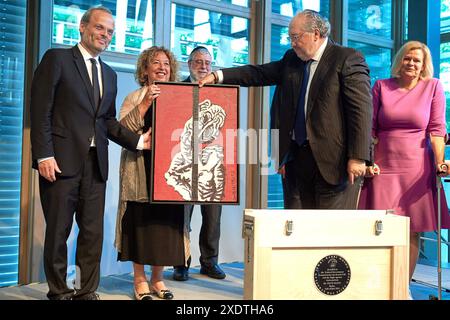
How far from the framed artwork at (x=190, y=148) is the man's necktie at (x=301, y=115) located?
344 millimetres

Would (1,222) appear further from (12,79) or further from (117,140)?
(117,140)

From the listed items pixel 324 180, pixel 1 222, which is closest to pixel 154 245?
pixel 324 180

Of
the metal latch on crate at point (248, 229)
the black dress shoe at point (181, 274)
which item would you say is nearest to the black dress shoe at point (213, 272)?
the black dress shoe at point (181, 274)

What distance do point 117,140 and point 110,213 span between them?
1259 mm

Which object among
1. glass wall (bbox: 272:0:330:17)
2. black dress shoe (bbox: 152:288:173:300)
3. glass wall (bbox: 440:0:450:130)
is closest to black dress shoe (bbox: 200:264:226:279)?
black dress shoe (bbox: 152:288:173:300)

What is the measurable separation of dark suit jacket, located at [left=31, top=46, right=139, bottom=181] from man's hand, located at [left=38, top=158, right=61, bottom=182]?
1.3 inches

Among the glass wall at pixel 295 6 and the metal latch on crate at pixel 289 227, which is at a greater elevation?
the glass wall at pixel 295 6

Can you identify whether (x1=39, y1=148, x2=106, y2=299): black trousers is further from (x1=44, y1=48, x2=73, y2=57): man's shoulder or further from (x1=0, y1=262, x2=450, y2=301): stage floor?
(x1=44, y1=48, x2=73, y2=57): man's shoulder

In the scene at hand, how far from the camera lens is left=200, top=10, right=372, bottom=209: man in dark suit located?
8.91 ft

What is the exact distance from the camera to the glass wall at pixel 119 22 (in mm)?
3916

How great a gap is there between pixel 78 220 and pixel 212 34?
7.65 feet

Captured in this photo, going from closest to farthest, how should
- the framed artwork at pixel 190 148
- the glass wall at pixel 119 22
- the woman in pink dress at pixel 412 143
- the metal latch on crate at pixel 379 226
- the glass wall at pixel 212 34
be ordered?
1. the metal latch on crate at pixel 379 226
2. the framed artwork at pixel 190 148
3. the woman in pink dress at pixel 412 143
4. the glass wall at pixel 119 22
5. the glass wall at pixel 212 34

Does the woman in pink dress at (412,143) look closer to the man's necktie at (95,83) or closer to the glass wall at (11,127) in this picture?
the man's necktie at (95,83)

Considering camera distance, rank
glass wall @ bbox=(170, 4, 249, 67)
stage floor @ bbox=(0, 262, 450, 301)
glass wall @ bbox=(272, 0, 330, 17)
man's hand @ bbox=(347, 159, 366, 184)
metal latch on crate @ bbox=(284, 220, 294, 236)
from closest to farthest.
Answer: metal latch on crate @ bbox=(284, 220, 294, 236) → man's hand @ bbox=(347, 159, 366, 184) → stage floor @ bbox=(0, 262, 450, 301) → glass wall @ bbox=(170, 4, 249, 67) → glass wall @ bbox=(272, 0, 330, 17)
